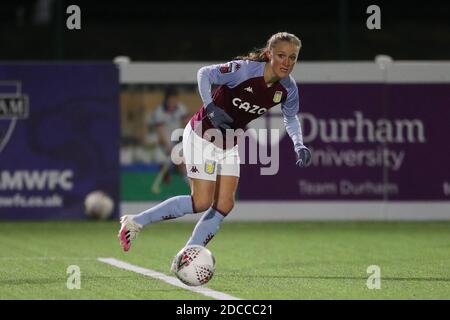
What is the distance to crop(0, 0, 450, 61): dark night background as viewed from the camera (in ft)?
73.9

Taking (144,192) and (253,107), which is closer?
(253,107)

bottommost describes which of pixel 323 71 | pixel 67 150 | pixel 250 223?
pixel 250 223

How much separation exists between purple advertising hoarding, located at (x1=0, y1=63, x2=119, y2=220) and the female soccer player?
6.09 m

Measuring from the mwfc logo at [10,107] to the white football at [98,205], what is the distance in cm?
124

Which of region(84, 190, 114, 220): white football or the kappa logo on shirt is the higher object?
the kappa logo on shirt

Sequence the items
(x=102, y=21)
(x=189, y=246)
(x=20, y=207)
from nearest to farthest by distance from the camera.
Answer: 1. (x=189, y=246)
2. (x=20, y=207)
3. (x=102, y=21)

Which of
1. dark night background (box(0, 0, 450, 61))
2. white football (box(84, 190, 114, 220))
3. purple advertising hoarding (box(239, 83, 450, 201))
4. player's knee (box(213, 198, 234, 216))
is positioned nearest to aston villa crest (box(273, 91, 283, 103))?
player's knee (box(213, 198, 234, 216))

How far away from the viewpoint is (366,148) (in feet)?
48.7

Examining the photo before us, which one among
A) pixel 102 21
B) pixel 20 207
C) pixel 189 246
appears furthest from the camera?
pixel 102 21

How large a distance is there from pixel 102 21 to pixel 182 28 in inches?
61.8

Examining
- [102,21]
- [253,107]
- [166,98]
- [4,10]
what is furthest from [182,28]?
[253,107]

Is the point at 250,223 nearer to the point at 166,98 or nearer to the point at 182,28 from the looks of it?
the point at 166,98

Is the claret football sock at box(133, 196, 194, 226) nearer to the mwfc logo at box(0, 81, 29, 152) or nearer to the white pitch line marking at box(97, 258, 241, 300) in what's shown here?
the white pitch line marking at box(97, 258, 241, 300)

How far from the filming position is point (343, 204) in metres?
14.8
